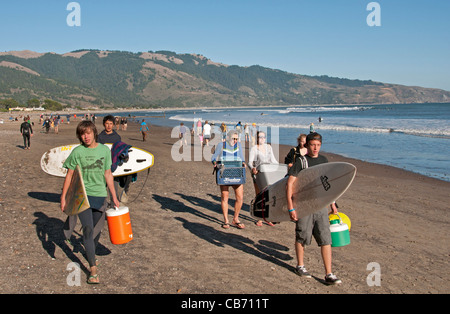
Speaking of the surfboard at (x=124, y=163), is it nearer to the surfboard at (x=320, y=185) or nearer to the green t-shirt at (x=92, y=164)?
the green t-shirt at (x=92, y=164)

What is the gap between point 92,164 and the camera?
4746 mm

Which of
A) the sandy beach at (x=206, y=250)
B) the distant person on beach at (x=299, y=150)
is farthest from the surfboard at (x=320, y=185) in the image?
the distant person on beach at (x=299, y=150)

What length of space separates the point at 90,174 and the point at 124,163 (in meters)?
4.04

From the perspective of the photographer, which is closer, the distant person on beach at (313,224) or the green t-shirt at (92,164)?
the green t-shirt at (92,164)

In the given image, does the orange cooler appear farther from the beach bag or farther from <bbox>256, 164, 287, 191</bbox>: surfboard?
<bbox>256, 164, 287, 191</bbox>: surfboard

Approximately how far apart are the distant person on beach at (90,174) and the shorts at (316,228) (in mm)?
2495

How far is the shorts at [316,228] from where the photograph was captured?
4.95 m

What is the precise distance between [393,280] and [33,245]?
5392 millimetres

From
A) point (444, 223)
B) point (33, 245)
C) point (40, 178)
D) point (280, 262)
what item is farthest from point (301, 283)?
point (40, 178)

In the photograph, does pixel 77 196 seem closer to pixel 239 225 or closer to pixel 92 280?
pixel 92 280

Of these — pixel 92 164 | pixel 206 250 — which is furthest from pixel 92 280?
pixel 206 250

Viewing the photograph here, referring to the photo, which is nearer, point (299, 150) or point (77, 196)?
point (77, 196)

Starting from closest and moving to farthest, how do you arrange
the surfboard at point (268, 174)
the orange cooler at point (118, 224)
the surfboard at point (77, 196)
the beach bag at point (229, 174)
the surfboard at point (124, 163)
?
the surfboard at point (77, 196) < the orange cooler at point (118, 224) < the beach bag at point (229, 174) < the surfboard at point (268, 174) < the surfboard at point (124, 163)
